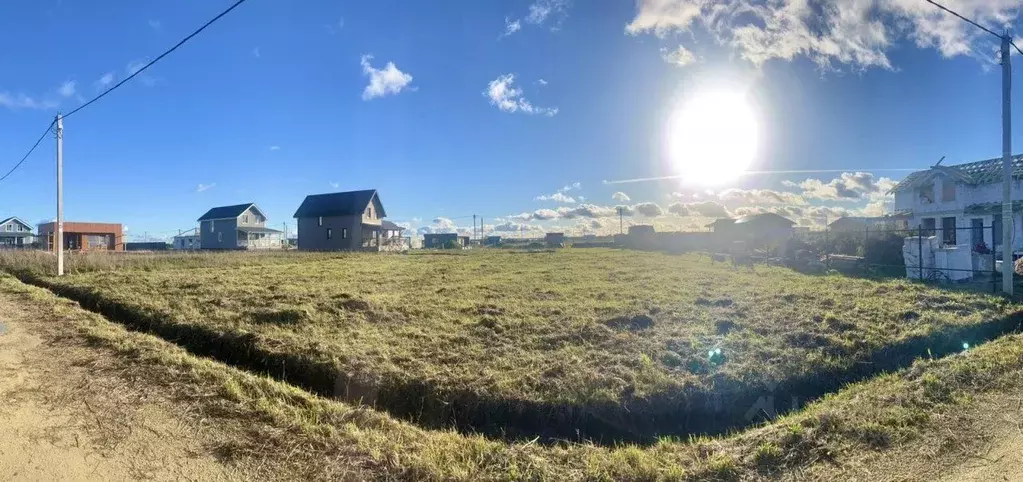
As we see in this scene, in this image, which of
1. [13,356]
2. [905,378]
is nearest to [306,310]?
[13,356]

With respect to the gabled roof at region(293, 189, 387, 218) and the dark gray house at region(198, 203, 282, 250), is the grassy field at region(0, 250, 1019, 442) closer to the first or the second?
the gabled roof at region(293, 189, 387, 218)

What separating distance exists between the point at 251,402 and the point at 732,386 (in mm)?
4943

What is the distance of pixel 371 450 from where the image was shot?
3.38 meters

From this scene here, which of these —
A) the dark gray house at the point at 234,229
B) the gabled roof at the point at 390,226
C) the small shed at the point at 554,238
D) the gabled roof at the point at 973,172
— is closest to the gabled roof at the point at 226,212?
the dark gray house at the point at 234,229

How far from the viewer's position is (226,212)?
48.6 metres

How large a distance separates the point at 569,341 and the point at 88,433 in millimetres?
5239

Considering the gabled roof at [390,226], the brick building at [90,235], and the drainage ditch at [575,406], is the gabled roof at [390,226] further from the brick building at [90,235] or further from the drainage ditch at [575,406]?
the drainage ditch at [575,406]

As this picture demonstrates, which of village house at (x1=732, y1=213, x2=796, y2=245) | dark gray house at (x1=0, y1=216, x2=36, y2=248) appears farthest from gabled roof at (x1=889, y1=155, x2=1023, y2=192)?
dark gray house at (x1=0, y1=216, x2=36, y2=248)

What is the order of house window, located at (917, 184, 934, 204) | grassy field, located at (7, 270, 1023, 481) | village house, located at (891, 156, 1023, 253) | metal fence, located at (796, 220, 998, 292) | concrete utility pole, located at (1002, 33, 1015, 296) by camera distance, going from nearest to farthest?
grassy field, located at (7, 270, 1023, 481) → concrete utility pole, located at (1002, 33, 1015, 296) → metal fence, located at (796, 220, 998, 292) → village house, located at (891, 156, 1023, 253) → house window, located at (917, 184, 934, 204)

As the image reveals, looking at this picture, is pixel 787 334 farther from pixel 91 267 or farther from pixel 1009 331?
pixel 91 267

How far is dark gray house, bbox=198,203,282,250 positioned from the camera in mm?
46938

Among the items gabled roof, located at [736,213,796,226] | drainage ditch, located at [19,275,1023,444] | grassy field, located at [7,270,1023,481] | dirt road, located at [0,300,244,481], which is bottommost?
drainage ditch, located at [19,275,1023,444]

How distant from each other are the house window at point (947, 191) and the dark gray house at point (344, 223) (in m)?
37.9

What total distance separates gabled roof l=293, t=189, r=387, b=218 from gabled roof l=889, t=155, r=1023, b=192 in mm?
38359
